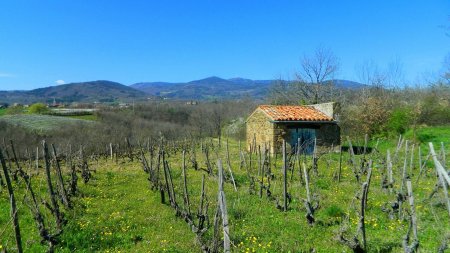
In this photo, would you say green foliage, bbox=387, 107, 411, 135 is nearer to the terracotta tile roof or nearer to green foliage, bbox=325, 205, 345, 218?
the terracotta tile roof

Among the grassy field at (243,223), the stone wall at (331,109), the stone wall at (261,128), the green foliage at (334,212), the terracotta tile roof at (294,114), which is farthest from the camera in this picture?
the stone wall at (331,109)

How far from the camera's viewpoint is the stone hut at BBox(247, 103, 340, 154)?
25156 mm

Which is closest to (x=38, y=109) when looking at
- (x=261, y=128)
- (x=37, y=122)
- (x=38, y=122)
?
(x=38, y=122)

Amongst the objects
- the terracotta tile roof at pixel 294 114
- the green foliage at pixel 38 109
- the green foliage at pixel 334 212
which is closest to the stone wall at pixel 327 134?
the terracotta tile roof at pixel 294 114

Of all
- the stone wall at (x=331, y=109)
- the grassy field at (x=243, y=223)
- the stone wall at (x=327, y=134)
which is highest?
the stone wall at (x=331, y=109)

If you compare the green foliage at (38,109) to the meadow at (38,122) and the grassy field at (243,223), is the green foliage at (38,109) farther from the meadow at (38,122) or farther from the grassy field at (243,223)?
the grassy field at (243,223)

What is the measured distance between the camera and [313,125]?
26.1 meters

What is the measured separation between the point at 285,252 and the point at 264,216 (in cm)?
294

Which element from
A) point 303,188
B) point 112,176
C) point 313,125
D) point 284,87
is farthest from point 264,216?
point 284,87

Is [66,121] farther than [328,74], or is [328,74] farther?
[66,121]

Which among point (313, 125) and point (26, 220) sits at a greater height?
point (313, 125)

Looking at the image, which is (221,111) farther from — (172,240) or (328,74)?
(172,240)

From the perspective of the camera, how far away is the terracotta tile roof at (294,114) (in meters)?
25.3

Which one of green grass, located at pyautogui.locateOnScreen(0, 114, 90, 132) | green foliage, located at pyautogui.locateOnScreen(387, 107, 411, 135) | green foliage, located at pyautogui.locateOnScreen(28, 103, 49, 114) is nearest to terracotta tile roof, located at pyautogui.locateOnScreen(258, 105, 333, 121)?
green foliage, located at pyautogui.locateOnScreen(387, 107, 411, 135)
